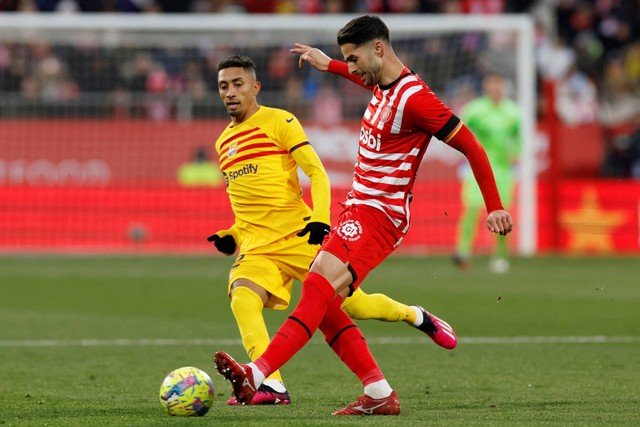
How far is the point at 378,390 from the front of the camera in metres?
6.48

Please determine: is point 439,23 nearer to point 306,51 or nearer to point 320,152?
point 320,152

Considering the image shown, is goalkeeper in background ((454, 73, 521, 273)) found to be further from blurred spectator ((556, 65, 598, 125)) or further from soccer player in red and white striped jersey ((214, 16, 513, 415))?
soccer player in red and white striped jersey ((214, 16, 513, 415))

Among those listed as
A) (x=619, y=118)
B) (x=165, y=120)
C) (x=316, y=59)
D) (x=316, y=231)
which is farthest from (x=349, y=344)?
(x=619, y=118)

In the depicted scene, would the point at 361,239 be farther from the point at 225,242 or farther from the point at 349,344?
the point at 225,242

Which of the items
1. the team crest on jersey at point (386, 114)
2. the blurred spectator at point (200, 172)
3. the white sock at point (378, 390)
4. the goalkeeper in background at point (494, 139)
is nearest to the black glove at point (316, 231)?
the team crest on jersey at point (386, 114)

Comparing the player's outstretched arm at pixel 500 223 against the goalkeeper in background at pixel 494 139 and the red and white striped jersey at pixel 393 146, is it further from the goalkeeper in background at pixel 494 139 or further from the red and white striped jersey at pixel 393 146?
the goalkeeper in background at pixel 494 139

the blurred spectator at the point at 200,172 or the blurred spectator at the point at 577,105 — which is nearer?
the blurred spectator at the point at 200,172

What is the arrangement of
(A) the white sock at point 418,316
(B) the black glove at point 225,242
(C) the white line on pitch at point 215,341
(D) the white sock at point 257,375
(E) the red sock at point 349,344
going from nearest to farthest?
(D) the white sock at point 257,375 < (E) the red sock at point 349,344 < (A) the white sock at point 418,316 < (B) the black glove at point 225,242 < (C) the white line on pitch at point 215,341

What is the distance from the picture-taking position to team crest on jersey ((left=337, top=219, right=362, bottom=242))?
637cm

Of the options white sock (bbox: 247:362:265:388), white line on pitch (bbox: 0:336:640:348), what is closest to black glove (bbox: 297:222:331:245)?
white sock (bbox: 247:362:265:388)

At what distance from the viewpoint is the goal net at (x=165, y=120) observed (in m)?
19.9

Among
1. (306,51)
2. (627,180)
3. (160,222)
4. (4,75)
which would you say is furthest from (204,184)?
(306,51)

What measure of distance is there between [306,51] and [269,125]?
553 mm

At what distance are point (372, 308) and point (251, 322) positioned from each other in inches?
27.3
